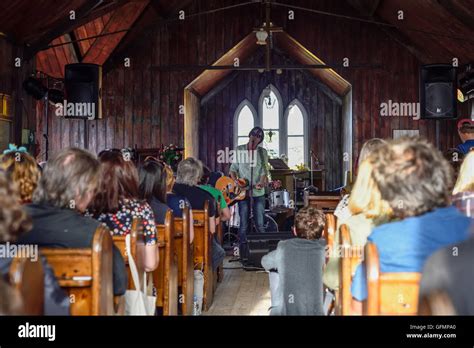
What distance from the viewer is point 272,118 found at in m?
15.7

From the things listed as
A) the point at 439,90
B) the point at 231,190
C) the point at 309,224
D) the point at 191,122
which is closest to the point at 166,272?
the point at 309,224

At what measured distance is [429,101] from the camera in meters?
9.93

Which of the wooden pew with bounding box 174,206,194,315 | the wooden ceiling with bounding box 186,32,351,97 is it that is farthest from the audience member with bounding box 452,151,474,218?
the wooden ceiling with bounding box 186,32,351,97

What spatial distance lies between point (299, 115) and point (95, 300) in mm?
13560

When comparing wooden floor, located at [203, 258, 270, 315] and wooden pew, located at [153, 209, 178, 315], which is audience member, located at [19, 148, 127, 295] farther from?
wooden floor, located at [203, 258, 270, 315]

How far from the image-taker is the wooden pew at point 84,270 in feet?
7.45

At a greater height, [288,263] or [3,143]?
[3,143]

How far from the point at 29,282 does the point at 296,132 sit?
45.6 ft

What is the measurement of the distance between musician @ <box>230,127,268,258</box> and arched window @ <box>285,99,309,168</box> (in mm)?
6874

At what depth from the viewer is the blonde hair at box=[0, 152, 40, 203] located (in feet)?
9.55

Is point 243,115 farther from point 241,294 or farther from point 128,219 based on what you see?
point 128,219

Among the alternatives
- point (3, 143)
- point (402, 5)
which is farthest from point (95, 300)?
point (402, 5)
